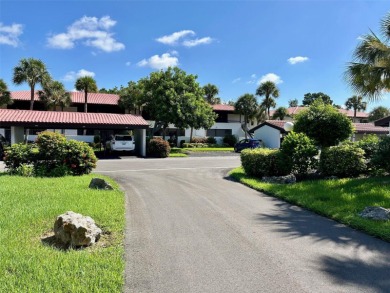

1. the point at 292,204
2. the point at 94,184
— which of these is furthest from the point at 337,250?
the point at 94,184

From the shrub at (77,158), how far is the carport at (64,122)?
474 inches

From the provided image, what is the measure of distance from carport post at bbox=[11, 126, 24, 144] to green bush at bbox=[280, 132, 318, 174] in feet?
68.0

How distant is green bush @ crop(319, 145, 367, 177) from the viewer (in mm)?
11609

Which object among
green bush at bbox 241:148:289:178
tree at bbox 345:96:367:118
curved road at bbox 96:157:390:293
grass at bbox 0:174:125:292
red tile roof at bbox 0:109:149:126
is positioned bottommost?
curved road at bbox 96:157:390:293

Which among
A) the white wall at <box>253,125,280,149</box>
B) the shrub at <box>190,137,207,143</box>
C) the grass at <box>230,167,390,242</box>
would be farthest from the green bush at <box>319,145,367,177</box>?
the shrub at <box>190,137,207,143</box>

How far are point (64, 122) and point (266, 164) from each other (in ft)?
58.2

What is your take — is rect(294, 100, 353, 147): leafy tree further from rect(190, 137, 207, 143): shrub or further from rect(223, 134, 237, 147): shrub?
rect(223, 134, 237, 147): shrub

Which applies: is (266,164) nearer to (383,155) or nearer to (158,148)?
(383,155)

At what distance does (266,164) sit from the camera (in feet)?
41.9

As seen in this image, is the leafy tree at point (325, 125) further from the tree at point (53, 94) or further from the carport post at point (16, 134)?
the tree at point (53, 94)

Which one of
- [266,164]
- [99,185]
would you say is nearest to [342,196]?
[266,164]

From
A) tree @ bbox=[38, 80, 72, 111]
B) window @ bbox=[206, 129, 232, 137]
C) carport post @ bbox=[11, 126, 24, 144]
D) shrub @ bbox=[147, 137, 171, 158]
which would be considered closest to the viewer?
carport post @ bbox=[11, 126, 24, 144]

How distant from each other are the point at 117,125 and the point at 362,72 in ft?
62.2

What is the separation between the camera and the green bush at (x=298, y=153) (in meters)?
12.1
